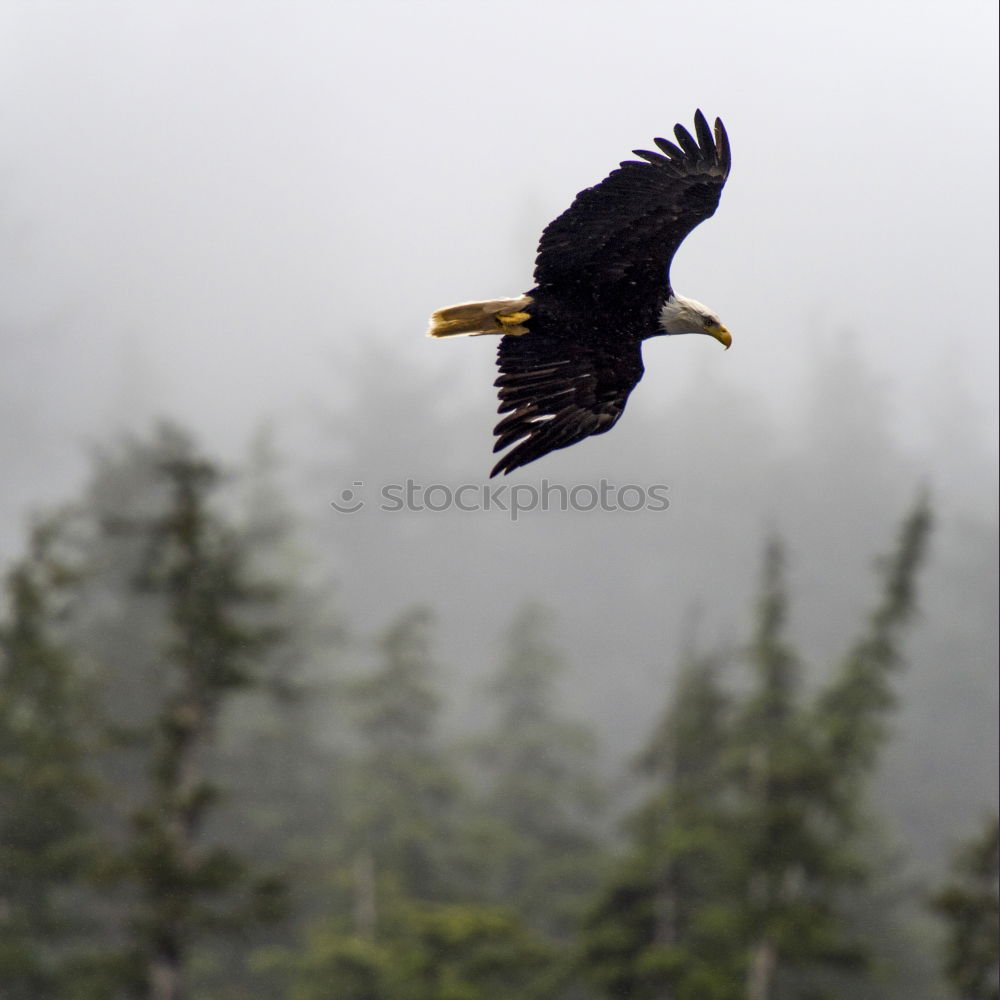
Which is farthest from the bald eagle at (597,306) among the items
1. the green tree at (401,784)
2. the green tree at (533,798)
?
the green tree at (533,798)

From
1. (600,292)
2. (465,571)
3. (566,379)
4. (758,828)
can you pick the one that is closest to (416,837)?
(758,828)

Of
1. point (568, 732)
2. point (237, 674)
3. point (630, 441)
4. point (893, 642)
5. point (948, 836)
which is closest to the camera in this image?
point (237, 674)

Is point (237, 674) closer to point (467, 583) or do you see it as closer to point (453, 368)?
point (467, 583)

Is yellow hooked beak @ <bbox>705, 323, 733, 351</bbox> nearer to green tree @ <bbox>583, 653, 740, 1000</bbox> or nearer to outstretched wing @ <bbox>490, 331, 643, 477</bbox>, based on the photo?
outstretched wing @ <bbox>490, 331, 643, 477</bbox>

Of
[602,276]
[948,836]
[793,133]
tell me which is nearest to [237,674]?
[602,276]

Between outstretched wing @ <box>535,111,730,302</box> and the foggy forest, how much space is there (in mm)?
6116

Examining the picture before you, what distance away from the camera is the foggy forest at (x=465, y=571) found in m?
13.9

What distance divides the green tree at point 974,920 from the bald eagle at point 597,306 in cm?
714

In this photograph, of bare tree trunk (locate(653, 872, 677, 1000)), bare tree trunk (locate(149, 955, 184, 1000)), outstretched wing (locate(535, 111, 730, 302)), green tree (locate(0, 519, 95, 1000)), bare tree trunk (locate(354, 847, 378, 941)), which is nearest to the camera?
outstretched wing (locate(535, 111, 730, 302))

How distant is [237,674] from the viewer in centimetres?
1180

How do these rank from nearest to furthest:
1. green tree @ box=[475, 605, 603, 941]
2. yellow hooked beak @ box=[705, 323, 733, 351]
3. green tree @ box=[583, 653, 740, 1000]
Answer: yellow hooked beak @ box=[705, 323, 733, 351], green tree @ box=[583, 653, 740, 1000], green tree @ box=[475, 605, 603, 941]

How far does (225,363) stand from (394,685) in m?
95.4

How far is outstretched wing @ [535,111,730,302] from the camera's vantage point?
22.0 feet

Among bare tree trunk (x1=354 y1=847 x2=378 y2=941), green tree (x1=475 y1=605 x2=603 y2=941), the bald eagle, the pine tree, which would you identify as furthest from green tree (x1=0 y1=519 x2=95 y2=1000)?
green tree (x1=475 y1=605 x2=603 y2=941)
